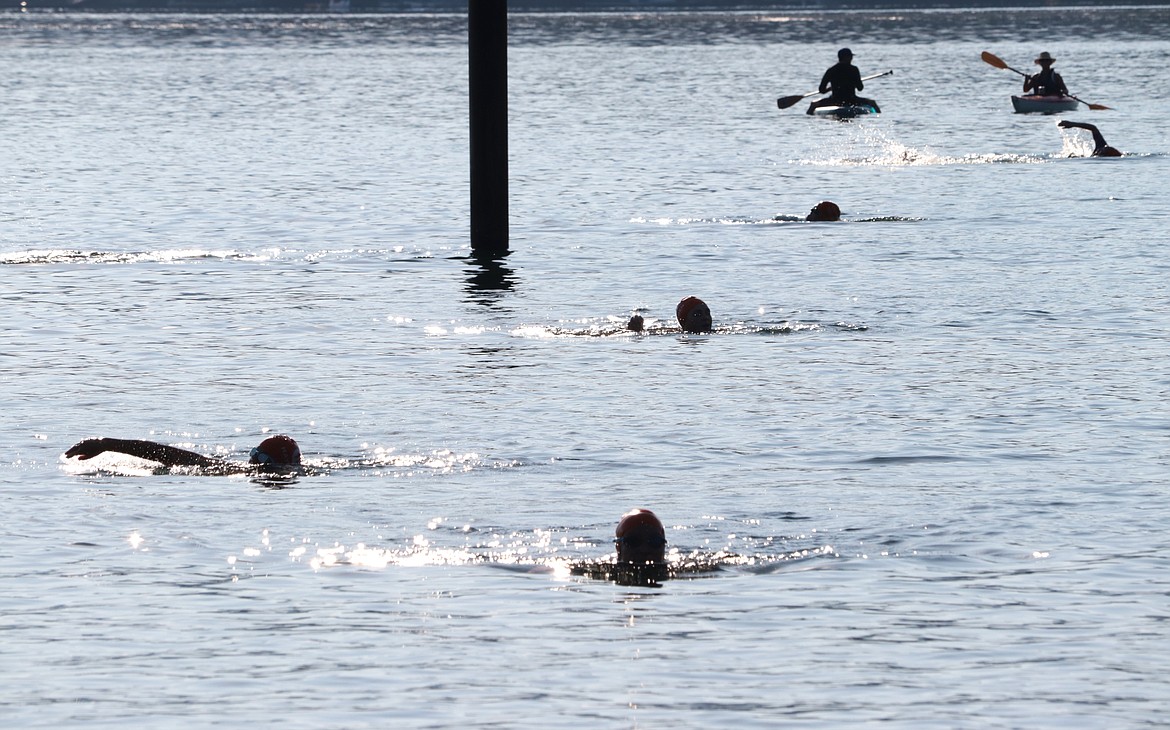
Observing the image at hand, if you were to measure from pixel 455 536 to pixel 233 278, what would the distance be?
13215 mm

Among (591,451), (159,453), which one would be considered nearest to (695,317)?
(591,451)

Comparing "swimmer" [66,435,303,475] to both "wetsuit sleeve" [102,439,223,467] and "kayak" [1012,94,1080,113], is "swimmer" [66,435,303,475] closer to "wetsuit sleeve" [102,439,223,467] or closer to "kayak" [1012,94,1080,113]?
"wetsuit sleeve" [102,439,223,467]

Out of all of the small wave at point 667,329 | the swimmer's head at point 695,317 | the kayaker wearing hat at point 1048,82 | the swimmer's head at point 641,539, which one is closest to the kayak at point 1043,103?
the kayaker wearing hat at point 1048,82

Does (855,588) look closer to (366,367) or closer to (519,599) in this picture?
(519,599)

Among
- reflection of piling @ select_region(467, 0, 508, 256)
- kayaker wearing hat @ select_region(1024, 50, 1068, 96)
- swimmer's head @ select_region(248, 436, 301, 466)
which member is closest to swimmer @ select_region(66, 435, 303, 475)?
swimmer's head @ select_region(248, 436, 301, 466)

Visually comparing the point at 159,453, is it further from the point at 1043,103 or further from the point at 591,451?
the point at 1043,103

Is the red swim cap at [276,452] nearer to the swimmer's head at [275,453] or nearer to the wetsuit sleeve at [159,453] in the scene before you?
the swimmer's head at [275,453]

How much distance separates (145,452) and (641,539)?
160 inches

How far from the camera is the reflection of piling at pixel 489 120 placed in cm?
2548

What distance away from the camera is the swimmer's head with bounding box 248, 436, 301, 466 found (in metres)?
14.2

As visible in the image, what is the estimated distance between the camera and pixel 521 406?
54.4ft

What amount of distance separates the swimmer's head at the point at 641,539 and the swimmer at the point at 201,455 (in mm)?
3143

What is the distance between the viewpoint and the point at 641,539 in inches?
464

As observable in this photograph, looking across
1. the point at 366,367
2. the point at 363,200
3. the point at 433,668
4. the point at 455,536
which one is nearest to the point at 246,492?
the point at 455,536
